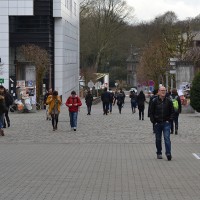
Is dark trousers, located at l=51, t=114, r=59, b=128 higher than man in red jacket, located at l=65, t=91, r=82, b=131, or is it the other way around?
man in red jacket, located at l=65, t=91, r=82, b=131

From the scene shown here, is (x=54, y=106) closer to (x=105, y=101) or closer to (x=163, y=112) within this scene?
(x=163, y=112)

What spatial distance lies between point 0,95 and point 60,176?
33.6 ft

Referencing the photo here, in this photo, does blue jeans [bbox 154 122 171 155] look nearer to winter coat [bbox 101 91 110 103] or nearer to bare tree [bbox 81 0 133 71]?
winter coat [bbox 101 91 110 103]

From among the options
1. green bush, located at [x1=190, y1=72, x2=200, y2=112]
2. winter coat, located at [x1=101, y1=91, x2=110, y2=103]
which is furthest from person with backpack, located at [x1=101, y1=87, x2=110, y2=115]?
green bush, located at [x1=190, y1=72, x2=200, y2=112]

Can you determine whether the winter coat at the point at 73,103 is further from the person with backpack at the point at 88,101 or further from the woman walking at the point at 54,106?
the person with backpack at the point at 88,101

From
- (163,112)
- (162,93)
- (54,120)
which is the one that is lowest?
(54,120)

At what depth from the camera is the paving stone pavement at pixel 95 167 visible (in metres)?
10.1

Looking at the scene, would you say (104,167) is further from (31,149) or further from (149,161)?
(31,149)

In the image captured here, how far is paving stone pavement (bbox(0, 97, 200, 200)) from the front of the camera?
1015 cm

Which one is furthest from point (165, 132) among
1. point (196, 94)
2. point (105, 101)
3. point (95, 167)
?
point (105, 101)

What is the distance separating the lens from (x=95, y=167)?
13.5 meters

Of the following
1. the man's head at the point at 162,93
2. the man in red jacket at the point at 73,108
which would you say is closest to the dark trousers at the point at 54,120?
the man in red jacket at the point at 73,108

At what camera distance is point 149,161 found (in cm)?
1462

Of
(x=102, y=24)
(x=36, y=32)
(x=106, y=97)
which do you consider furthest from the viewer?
(x=102, y=24)
